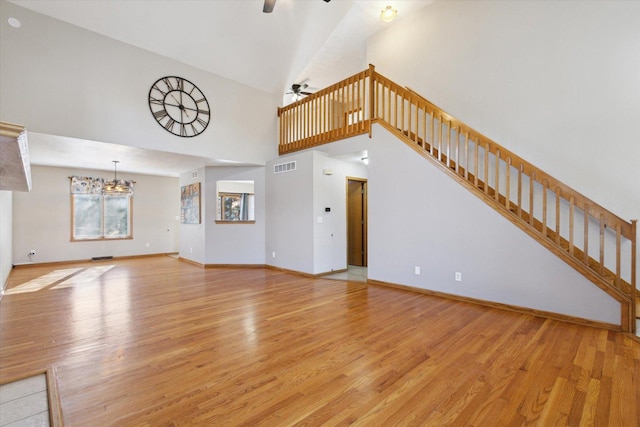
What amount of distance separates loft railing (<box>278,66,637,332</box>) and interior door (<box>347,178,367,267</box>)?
155 centimetres

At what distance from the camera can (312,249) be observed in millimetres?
5703

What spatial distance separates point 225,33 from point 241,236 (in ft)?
14.3

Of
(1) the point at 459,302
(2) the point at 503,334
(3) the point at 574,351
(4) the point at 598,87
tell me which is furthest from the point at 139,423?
(4) the point at 598,87

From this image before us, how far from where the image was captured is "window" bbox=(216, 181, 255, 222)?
720 centimetres

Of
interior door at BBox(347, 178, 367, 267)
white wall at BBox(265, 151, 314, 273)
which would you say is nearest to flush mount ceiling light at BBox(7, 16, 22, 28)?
white wall at BBox(265, 151, 314, 273)

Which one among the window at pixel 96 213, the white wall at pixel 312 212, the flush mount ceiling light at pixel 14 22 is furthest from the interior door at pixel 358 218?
the window at pixel 96 213

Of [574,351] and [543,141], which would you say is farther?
[543,141]

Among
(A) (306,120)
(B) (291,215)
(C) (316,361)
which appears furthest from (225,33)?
(C) (316,361)

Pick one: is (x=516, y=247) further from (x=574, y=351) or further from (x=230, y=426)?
(x=230, y=426)

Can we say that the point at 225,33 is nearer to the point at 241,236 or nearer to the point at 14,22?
the point at 14,22

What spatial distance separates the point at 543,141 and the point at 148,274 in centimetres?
790

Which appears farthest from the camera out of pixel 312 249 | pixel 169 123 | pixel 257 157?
pixel 257 157

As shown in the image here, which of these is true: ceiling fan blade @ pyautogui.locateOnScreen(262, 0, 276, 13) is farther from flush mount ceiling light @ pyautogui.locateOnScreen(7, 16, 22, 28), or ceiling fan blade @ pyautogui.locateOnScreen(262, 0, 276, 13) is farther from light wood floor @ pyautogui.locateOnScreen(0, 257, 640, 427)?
light wood floor @ pyautogui.locateOnScreen(0, 257, 640, 427)

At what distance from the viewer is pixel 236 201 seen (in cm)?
744
